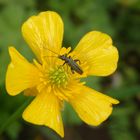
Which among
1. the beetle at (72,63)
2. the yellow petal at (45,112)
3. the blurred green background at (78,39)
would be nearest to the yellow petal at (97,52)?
the beetle at (72,63)

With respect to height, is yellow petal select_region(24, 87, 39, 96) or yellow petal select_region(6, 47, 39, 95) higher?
yellow petal select_region(6, 47, 39, 95)

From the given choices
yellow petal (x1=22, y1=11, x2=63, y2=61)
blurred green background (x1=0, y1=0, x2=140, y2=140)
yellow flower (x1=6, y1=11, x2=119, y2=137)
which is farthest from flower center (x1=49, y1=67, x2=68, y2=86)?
blurred green background (x1=0, y1=0, x2=140, y2=140)

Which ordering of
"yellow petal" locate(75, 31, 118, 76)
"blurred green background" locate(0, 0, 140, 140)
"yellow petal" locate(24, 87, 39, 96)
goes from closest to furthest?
"yellow petal" locate(24, 87, 39, 96) → "yellow petal" locate(75, 31, 118, 76) → "blurred green background" locate(0, 0, 140, 140)

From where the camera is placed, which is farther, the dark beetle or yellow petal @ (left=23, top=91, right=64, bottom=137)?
the dark beetle

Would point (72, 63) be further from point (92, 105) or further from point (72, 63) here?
point (92, 105)

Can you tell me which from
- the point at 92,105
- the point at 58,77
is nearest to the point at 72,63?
the point at 58,77

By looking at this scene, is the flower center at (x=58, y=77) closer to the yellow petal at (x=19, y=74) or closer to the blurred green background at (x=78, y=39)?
the yellow petal at (x=19, y=74)

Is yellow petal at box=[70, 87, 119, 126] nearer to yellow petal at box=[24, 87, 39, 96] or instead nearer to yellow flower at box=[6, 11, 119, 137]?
yellow flower at box=[6, 11, 119, 137]
